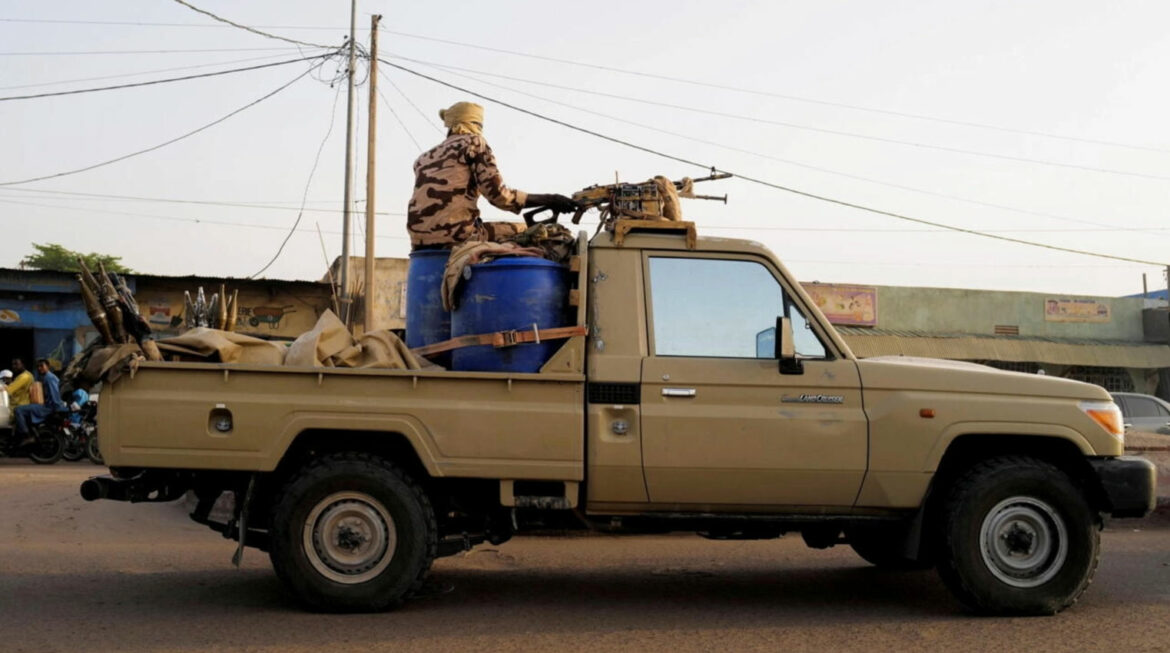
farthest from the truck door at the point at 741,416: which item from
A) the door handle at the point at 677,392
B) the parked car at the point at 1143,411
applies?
the parked car at the point at 1143,411

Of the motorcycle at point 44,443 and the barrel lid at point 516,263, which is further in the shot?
the motorcycle at point 44,443

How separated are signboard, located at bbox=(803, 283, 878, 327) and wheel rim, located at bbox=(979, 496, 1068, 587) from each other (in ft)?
78.4

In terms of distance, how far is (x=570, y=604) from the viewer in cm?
608

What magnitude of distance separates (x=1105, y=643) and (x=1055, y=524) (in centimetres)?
77

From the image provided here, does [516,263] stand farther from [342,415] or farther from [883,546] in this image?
[883,546]

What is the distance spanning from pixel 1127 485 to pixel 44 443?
16.7 meters

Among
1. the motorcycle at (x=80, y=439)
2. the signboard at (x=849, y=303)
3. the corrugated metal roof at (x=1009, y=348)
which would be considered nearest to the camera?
the motorcycle at (x=80, y=439)

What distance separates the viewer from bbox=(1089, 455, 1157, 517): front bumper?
18.7 feet

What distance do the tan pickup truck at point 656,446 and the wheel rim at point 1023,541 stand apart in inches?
0.4

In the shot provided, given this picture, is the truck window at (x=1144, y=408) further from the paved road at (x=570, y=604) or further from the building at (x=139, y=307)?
the building at (x=139, y=307)

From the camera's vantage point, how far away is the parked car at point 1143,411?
53.5ft

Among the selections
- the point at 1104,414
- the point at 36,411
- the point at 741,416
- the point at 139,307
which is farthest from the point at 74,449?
the point at 1104,414

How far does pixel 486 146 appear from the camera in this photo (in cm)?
668

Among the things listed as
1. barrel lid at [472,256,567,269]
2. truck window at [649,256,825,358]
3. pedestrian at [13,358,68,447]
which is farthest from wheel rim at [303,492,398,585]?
pedestrian at [13,358,68,447]
